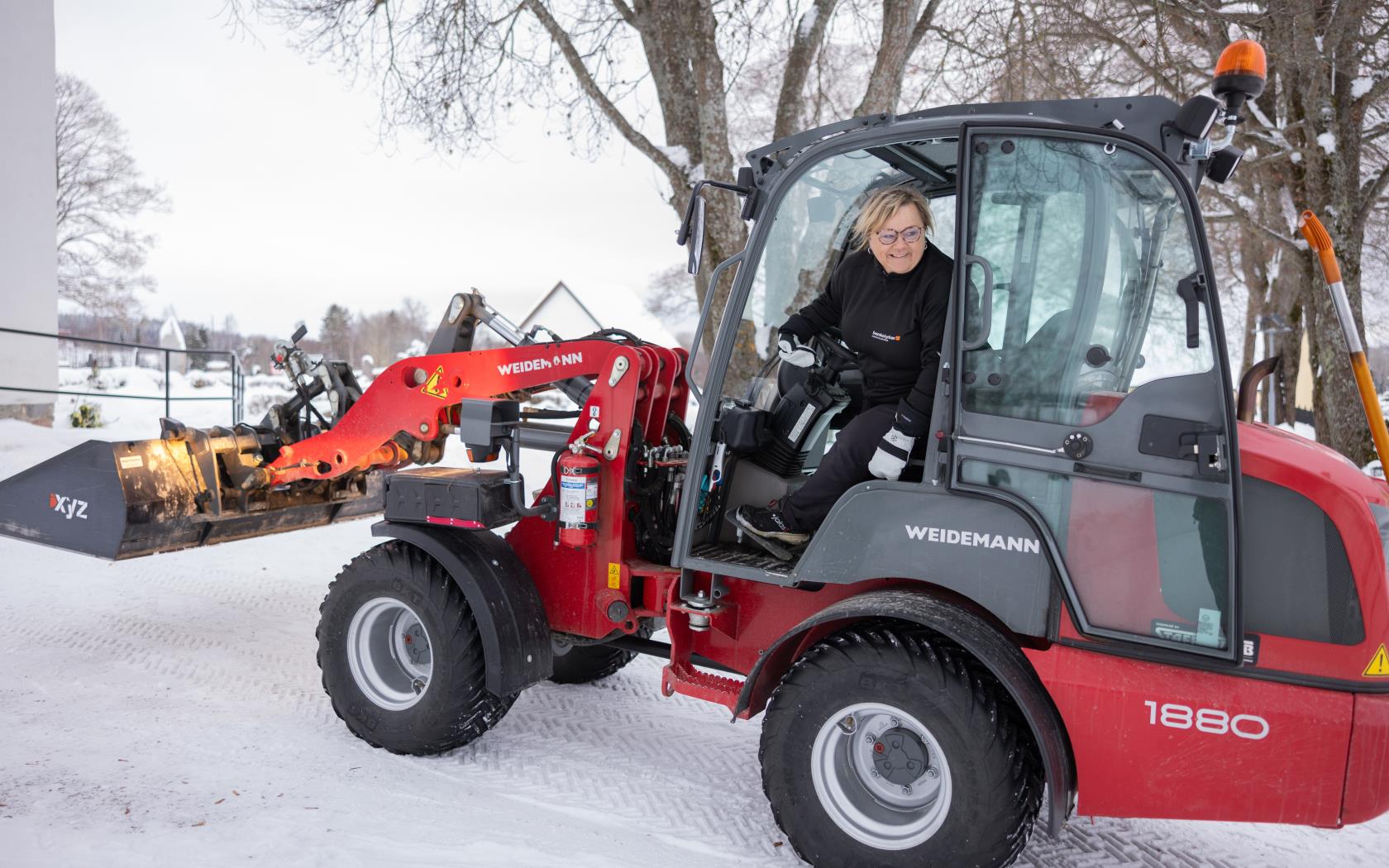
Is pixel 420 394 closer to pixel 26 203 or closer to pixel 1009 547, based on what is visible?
pixel 1009 547

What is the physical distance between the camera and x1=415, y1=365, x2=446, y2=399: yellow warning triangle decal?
4402mm

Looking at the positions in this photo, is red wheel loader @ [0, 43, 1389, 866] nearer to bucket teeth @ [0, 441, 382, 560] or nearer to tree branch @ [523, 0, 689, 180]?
bucket teeth @ [0, 441, 382, 560]

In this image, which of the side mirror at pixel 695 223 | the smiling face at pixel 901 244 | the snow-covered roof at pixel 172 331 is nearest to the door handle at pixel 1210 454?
the smiling face at pixel 901 244

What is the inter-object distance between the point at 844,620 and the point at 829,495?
0.45 m

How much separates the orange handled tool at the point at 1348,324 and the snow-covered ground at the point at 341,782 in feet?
5.21

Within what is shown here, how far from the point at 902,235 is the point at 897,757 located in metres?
1.69

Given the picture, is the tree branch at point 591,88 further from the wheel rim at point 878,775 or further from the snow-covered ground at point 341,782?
the wheel rim at point 878,775

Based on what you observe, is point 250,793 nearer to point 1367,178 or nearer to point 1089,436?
point 1089,436

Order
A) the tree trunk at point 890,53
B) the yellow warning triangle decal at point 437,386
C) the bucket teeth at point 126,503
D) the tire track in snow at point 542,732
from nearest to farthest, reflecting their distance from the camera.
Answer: the tire track in snow at point 542,732, the yellow warning triangle decal at point 437,386, the bucket teeth at point 126,503, the tree trunk at point 890,53

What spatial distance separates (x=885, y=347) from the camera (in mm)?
3229

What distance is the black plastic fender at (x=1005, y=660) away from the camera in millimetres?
2680

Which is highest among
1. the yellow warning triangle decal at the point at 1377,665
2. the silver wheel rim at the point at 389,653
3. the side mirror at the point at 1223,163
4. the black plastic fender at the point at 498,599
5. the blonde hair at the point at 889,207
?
the side mirror at the point at 1223,163

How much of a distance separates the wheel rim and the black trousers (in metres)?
0.69

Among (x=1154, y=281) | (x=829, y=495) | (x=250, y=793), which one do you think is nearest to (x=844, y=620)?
(x=829, y=495)
